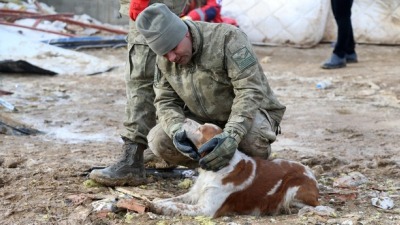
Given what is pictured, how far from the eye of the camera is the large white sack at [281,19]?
11438 millimetres

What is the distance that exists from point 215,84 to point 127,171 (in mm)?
861

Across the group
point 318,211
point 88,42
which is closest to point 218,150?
point 318,211

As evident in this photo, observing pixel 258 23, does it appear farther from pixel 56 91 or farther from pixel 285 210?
pixel 285 210

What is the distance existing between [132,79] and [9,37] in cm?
634

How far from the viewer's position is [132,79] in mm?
4734

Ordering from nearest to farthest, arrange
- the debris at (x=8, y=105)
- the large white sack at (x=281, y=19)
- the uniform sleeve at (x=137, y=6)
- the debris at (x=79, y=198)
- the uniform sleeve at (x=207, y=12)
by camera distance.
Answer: the debris at (x=79, y=198) < the uniform sleeve at (x=137, y=6) < the debris at (x=8, y=105) < the uniform sleeve at (x=207, y=12) < the large white sack at (x=281, y=19)

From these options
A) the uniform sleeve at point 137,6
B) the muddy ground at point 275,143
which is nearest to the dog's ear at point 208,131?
the muddy ground at point 275,143

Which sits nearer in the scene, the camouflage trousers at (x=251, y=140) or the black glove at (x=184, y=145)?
the black glove at (x=184, y=145)

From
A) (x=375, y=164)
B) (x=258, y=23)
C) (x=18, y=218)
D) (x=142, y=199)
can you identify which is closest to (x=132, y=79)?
(x=142, y=199)

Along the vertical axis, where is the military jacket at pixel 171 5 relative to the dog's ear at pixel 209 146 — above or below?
above

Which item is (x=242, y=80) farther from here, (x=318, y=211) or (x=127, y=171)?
(x=127, y=171)

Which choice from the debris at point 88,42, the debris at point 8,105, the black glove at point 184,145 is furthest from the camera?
the debris at point 88,42

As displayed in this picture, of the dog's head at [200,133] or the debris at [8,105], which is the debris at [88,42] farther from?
the dog's head at [200,133]

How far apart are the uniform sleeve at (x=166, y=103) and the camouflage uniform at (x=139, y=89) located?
245 millimetres
